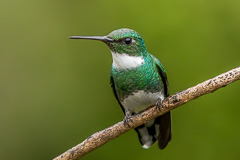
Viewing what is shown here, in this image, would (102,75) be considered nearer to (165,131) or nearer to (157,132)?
(157,132)

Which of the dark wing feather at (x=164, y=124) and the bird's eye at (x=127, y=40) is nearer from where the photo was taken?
the bird's eye at (x=127, y=40)

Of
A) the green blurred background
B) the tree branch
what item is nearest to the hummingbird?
the tree branch

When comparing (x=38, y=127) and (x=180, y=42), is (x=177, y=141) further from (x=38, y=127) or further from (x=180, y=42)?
(x=38, y=127)

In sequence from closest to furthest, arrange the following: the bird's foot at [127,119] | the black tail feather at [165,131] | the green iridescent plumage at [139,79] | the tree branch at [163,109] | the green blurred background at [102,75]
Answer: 1. the tree branch at [163,109]
2. the bird's foot at [127,119]
3. the green iridescent plumage at [139,79]
4. the black tail feather at [165,131]
5. the green blurred background at [102,75]

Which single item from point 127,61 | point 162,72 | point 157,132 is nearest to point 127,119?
point 127,61

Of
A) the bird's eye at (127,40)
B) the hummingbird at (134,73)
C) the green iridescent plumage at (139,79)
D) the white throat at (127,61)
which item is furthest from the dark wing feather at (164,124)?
the bird's eye at (127,40)

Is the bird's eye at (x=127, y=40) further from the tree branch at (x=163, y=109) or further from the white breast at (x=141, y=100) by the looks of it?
the tree branch at (x=163, y=109)
